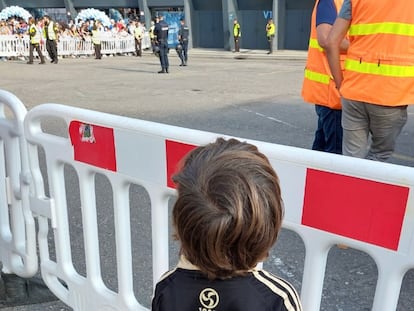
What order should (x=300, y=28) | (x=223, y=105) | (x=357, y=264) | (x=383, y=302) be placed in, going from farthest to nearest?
(x=300, y=28) < (x=223, y=105) < (x=357, y=264) < (x=383, y=302)

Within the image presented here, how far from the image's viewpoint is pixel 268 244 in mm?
1235

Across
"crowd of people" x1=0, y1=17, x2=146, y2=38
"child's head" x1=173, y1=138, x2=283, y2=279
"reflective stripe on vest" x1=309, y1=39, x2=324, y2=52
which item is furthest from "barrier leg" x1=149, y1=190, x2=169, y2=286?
"crowd of people" x1=0, y1=17, x2=146, y2=38

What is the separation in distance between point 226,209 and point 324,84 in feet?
8.44

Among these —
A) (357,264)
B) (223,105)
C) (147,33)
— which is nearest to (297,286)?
(357,264)

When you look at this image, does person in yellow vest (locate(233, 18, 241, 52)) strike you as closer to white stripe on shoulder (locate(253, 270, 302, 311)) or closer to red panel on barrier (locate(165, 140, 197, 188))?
red panel on barrier (locate(165, 140, 197, 188))

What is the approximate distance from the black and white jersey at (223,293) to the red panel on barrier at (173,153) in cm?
75

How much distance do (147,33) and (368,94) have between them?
29.9m

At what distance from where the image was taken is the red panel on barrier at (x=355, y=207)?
4.90 feet

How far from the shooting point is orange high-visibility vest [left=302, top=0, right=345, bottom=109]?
3.46 meters

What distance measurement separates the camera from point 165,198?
218cm

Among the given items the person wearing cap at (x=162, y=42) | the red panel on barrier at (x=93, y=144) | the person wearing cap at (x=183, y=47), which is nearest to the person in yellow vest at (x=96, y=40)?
the person wearing cap at (x=183, y=47)

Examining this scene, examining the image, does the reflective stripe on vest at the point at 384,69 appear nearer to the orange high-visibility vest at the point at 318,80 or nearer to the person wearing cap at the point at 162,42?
the orange high-visibility vest at the point at 318,80

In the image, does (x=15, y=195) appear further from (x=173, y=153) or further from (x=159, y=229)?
(x=173, y=153)

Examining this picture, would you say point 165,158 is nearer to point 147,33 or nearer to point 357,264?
point 357,264
